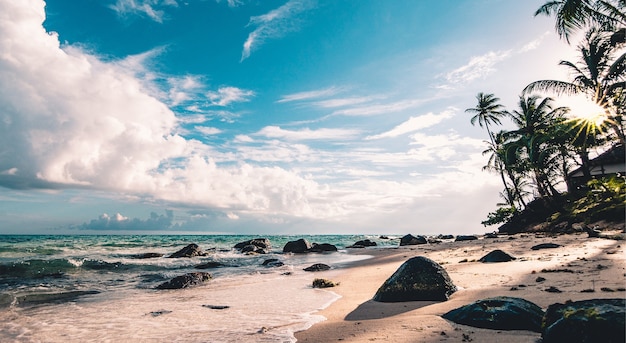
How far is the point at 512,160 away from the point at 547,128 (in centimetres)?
458

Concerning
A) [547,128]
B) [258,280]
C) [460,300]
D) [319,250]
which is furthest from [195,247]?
[547,128]

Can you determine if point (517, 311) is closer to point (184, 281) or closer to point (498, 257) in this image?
point (498, 257)

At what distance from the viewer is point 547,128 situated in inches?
1347

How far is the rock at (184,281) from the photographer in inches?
485

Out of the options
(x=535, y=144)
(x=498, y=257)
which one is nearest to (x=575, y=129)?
(x=535, y=144)

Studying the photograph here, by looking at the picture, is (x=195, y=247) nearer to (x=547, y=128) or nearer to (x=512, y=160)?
(x=512, y=160)

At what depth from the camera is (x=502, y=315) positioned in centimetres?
506

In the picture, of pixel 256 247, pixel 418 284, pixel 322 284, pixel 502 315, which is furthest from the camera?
pixel 256 247

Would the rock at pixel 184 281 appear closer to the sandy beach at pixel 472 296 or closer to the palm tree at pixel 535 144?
the sandy beach at pixel 472 296

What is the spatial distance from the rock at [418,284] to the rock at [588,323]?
3535 mm

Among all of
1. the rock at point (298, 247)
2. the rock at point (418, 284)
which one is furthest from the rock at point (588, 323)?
the rock at point (298, 247)

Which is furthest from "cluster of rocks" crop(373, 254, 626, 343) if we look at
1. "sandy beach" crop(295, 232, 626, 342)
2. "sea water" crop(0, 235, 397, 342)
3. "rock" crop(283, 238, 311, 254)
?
"rock" crop(283, 238, 311, 254)

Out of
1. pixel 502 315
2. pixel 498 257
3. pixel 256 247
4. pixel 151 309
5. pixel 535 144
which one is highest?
pixel 535 144

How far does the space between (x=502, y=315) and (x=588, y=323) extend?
4.55ft
